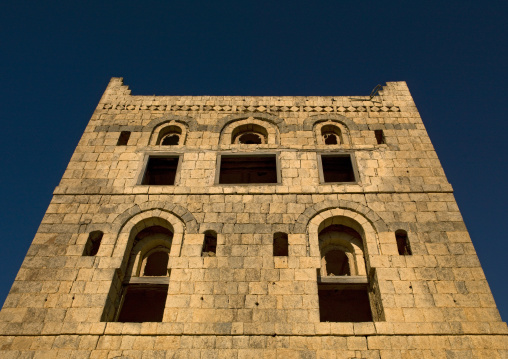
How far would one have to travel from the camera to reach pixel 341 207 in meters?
11.9

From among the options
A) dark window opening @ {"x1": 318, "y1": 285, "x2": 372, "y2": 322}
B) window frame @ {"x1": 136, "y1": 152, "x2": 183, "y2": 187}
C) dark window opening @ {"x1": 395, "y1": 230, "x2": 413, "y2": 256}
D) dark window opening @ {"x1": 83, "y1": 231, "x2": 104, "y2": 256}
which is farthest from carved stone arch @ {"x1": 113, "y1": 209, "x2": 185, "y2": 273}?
dark window opening @ {"x1": 395, "y1": 230, "x2": 413, "y2": 256}

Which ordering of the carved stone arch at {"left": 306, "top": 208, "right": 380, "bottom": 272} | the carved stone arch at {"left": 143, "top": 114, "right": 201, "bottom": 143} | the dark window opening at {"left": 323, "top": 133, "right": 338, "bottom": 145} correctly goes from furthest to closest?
the dark window opening at {"left": 323, "top": 133, "right": 338, "bottom": 145} < the carved stone arch at {"left": 143, "top": 114, "right": 201, "bottom": 143} < the carved stone arch at {"left": 306, "top": 208, "right": 380, "bottom": 272}

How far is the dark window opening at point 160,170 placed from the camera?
46.4 ft

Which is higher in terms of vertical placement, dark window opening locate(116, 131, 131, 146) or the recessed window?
the recessed window

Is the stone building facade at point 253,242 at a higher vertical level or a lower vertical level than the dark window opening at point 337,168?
lower

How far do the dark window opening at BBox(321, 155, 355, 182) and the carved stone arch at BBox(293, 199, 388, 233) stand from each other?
76.2 inches

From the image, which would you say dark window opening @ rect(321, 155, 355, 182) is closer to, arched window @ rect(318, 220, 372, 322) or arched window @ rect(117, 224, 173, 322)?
arched window @ rect(318, 220, 372, 322)

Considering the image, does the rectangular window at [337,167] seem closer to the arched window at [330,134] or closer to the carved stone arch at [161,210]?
the arched window at [330,134]

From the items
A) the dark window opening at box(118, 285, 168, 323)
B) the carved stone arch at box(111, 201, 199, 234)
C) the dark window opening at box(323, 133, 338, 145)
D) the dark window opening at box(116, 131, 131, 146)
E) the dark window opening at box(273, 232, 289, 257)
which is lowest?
the dark window opening at box(118, 285, 168, 323)

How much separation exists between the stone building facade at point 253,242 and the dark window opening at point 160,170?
0.08 m

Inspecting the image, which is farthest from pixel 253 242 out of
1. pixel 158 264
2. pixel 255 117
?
pixel 255 117

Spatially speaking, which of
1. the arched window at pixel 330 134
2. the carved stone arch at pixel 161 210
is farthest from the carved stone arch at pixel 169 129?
A: the arched window at pixel 330 134

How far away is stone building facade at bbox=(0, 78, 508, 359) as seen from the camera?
9.17m

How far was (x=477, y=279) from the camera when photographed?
1018cm
